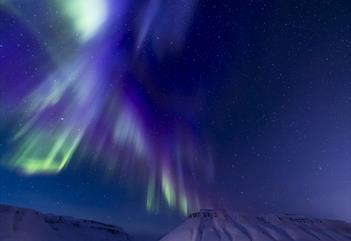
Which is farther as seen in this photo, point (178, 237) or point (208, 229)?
point (208, 229)

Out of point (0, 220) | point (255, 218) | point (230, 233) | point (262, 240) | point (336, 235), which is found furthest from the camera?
point (0, 220)

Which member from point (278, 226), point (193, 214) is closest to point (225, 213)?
point (193, 214)

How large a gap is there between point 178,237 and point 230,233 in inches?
762

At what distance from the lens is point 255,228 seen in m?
158

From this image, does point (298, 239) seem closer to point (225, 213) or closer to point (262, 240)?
point (262, 240)

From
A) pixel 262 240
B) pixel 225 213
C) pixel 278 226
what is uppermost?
pixel 225 213

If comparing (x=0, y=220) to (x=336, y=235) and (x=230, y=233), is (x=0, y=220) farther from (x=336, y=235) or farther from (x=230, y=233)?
(x=336, y=235)

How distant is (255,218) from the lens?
177 meters

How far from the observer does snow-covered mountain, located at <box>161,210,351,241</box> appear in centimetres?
14475

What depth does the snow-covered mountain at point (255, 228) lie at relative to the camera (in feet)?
475

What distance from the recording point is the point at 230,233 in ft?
488

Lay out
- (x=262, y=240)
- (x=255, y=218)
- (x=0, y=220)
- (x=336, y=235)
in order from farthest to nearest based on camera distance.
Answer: (x=0, y=220)
(x=255, y=218)
(x=336, y=235)
(x=262, y=240)

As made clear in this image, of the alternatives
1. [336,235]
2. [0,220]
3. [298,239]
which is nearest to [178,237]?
[298,239]

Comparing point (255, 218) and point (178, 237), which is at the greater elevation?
point (255, 218)
